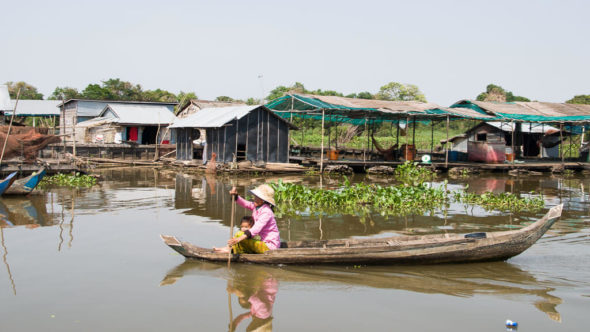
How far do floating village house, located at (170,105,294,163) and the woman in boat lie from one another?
15.1 meters

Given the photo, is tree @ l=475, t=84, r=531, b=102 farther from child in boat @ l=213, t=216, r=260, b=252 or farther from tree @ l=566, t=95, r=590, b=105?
child in boat @ l=213, t=216, r=260, b=252

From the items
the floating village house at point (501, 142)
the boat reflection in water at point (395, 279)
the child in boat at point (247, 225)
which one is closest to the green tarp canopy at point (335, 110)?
the floating village house at point (501, 142)

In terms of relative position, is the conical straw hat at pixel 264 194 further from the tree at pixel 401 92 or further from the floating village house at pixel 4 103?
the tree at pixel 401 92

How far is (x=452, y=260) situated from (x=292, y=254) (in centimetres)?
223

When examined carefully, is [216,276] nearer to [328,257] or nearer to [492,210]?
[328,257]

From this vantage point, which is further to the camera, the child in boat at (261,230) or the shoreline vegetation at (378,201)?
the shoreline vegetation at (378,201)

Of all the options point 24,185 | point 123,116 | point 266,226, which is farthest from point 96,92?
point 266,226

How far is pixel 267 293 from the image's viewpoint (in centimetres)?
646

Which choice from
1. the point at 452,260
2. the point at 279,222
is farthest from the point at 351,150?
the point at 452,260

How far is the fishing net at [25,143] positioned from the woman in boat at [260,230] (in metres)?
12.1

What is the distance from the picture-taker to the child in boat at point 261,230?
7168mm

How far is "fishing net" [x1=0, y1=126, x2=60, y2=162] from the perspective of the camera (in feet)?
54.8

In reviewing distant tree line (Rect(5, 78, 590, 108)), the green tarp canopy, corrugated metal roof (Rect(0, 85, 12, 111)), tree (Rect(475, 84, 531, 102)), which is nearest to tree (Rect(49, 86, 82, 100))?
distant tree line (Rect(5, 78, 590, 108))

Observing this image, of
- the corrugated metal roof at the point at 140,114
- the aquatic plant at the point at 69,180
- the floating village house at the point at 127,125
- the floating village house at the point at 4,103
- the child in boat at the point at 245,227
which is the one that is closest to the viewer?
the child in boat at the point at 245,227
